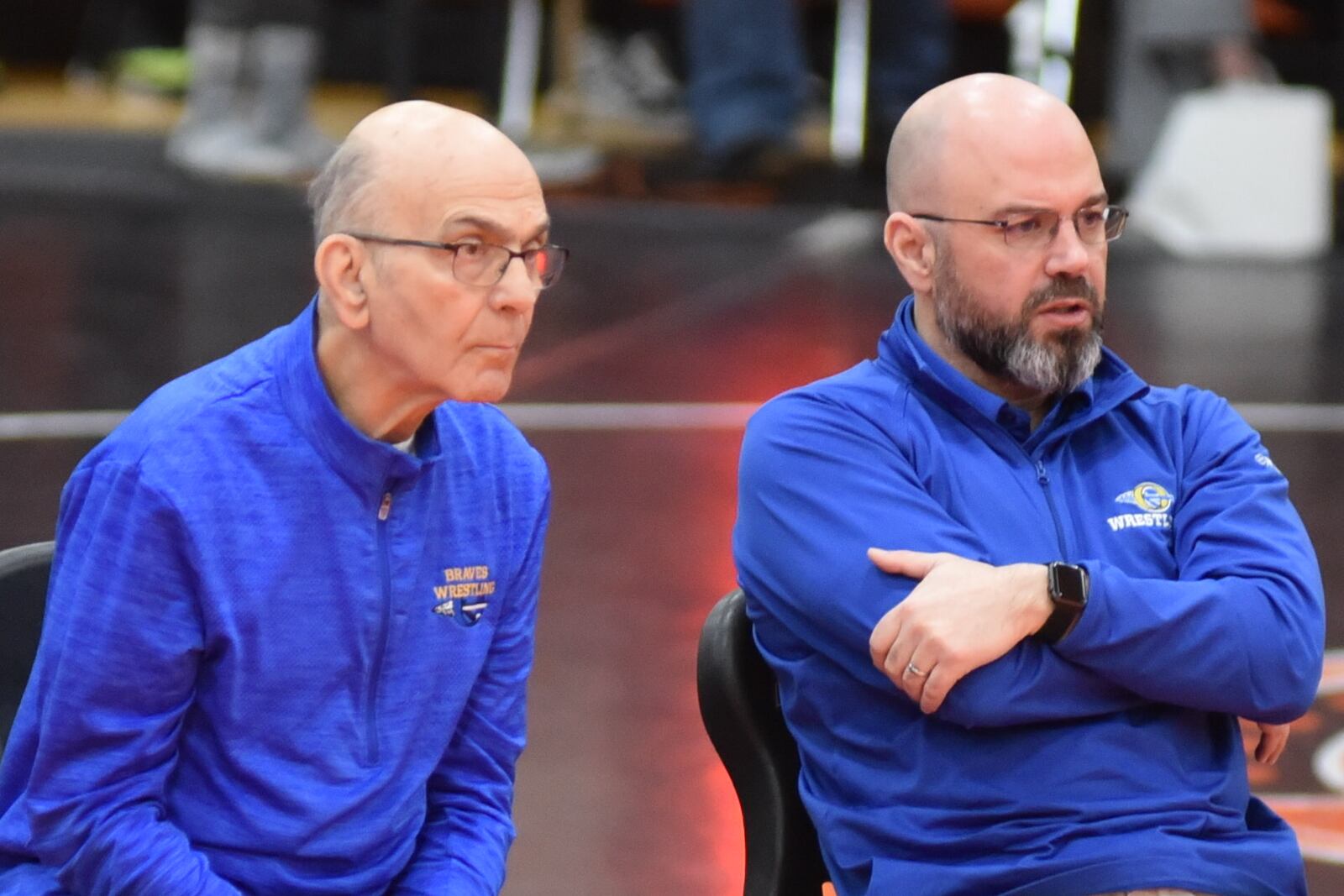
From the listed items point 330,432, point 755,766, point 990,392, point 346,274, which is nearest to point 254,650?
point 330,432

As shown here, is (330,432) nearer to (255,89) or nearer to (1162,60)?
(1162,60)

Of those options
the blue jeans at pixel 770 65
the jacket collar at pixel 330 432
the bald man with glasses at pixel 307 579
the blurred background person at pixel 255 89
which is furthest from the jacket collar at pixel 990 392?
the blurred background person at pixel 255 89

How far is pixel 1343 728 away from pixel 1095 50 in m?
9.51

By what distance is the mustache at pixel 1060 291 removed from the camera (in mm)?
2775

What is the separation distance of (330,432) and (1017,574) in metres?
0.81

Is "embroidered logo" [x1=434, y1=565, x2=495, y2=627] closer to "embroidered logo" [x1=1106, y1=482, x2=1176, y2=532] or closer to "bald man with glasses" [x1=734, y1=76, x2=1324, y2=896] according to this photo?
"bald man with glasses" [x1=734, y1=76, x2=1324, y2=896]

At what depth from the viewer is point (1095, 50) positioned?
1319cm

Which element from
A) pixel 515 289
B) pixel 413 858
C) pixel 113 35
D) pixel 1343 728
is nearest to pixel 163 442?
pixel 515 289

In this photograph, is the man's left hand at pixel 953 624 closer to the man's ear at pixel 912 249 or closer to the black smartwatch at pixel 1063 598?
the black smartwatch at pixel 1063 598

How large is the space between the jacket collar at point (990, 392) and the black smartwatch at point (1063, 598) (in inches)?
12.1

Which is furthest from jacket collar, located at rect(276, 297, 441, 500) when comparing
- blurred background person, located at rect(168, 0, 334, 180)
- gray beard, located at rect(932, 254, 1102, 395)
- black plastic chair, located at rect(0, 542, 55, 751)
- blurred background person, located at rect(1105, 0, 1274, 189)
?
blurred background person, located at rect(168, 0, 334, 180)

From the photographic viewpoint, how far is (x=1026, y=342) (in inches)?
109

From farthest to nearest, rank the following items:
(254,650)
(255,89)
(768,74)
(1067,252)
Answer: (255,89)
(768,74)
(1067,252)
(254,650)

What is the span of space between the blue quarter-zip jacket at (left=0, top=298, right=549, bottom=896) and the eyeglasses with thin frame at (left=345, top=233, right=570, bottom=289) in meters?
0.15
